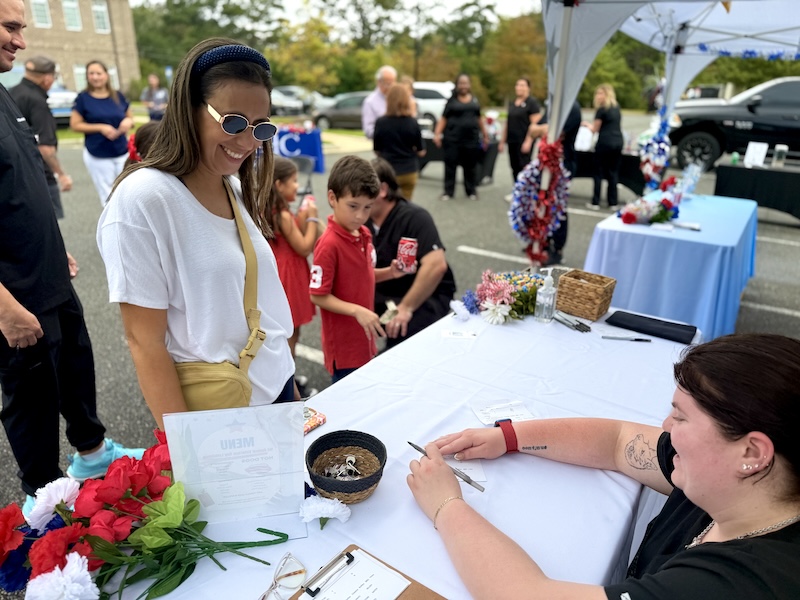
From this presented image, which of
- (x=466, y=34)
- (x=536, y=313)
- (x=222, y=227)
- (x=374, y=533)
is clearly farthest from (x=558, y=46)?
(x=466, y=34)

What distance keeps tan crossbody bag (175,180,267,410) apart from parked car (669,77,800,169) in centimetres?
1026

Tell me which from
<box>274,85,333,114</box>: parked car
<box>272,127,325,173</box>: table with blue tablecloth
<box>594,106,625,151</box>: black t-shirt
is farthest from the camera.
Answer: <box>274,85,333,114</box>: parked car

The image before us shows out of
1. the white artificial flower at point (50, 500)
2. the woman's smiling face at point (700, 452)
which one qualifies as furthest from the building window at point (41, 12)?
the woman's smiling face at point (700, 452)

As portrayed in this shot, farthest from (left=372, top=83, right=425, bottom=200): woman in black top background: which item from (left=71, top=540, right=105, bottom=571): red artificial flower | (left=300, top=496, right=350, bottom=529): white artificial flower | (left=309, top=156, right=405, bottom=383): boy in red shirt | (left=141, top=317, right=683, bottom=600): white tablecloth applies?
(left=71, top=540, right=105, bottom=571): red artificial flower

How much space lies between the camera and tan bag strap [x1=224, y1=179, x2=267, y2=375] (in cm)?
128

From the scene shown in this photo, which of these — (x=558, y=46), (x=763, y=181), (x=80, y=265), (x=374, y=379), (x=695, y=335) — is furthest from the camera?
(x=763, y=181)

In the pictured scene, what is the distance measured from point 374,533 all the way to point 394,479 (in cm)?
18

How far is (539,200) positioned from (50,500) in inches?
157

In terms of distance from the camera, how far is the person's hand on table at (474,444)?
133cm

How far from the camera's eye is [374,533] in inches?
42.7

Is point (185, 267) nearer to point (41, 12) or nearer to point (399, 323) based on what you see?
point (399, 323)

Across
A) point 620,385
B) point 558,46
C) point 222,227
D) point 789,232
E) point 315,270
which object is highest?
point 558,46

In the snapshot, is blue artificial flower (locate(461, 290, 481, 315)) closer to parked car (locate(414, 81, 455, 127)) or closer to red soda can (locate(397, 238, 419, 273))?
red soda can (locate(397, 238, 419, 273))

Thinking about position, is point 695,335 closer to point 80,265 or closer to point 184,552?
point 184,552
